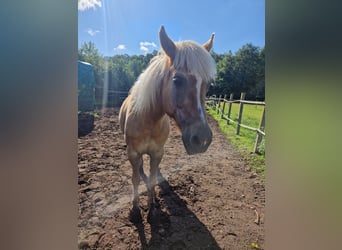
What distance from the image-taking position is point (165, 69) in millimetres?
876

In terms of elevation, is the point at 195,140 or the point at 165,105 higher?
the point at 165,105

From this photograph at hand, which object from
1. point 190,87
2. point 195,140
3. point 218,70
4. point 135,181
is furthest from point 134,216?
point 218,70

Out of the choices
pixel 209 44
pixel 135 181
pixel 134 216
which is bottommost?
pixel 134 216

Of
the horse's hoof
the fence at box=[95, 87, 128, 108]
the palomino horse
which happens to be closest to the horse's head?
the palomino horse

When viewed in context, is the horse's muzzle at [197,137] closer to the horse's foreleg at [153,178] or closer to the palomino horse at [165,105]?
the palomino horse at [165,105]

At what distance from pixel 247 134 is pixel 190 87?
317mm

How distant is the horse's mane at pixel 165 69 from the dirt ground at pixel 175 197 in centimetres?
13

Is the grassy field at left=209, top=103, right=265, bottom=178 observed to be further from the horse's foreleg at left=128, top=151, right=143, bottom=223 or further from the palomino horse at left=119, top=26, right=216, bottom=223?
the horse's foreleg at left=128, top=151, right=143, bottom=223

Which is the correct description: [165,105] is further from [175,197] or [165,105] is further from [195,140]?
[175,197]

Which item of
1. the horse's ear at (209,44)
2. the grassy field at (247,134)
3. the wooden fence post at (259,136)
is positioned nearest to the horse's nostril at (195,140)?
the grassy field at (247,134)

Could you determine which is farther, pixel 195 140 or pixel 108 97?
pixel 108 97

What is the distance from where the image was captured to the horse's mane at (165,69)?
803mm

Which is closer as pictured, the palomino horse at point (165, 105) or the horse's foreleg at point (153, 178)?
the palomino horse at point (165, 105)
